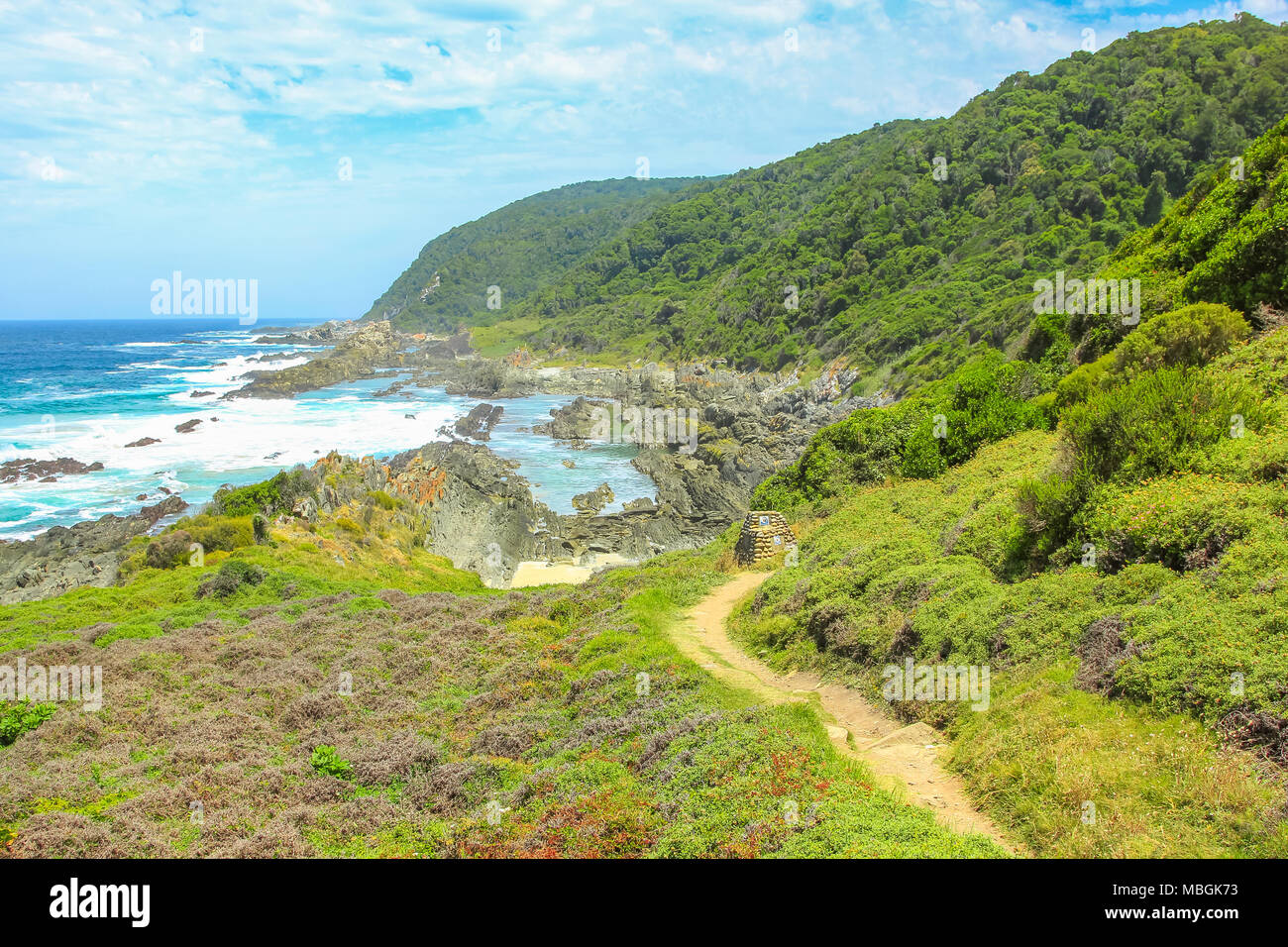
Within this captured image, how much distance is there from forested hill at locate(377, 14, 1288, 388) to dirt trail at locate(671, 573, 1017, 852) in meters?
28.8

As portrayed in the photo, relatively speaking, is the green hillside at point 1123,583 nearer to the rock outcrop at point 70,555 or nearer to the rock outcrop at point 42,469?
the rock outcrop at point 70,555

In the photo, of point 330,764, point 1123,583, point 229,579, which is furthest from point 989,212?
point 330,764

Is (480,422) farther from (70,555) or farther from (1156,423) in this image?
(1156,423)

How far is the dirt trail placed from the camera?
7000 millimetres

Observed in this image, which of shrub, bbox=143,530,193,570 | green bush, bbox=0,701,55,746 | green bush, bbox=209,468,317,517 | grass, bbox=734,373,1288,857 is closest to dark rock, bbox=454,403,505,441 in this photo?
green bush, bbox=209,468,317,517

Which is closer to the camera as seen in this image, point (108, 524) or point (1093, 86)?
point (108, 524)

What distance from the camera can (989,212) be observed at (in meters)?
70.2

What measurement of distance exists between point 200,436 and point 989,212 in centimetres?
6993

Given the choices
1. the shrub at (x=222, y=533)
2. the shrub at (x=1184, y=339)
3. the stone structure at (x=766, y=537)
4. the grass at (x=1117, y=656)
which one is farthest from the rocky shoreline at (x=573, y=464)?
the shrub at (x=1184, y=339)

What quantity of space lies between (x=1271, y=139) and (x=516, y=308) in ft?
480
